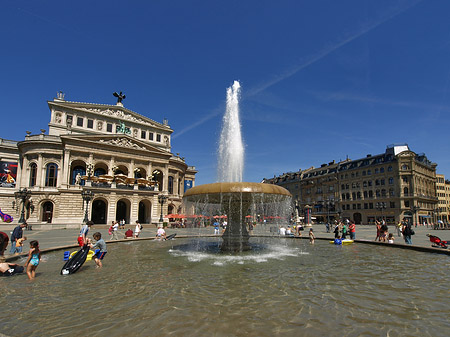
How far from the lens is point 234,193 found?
33.6 feet

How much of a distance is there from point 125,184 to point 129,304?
137 ft

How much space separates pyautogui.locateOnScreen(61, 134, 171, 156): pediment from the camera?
136ft

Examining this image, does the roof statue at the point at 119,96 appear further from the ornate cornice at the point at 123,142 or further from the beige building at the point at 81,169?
the ornate cornice at the point at 123,142

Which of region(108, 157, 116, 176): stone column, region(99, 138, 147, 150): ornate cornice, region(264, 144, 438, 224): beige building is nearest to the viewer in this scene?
region(108, 157, 116, 176): stone column

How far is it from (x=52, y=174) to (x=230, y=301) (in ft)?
157

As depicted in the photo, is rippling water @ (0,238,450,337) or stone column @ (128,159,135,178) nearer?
rippling water @ (0,238,450,337)

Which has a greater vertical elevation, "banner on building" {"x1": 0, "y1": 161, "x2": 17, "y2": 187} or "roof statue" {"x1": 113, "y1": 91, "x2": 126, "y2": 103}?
"roof statue" {"x1": 113, "y1": 91, "x2": 126, "y2": 103}

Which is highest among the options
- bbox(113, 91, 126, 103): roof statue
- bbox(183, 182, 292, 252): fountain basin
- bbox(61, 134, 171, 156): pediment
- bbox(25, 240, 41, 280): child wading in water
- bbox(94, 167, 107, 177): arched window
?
bbox(113, 91, 126, 103): roof statue

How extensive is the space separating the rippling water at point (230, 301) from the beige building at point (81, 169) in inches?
1363

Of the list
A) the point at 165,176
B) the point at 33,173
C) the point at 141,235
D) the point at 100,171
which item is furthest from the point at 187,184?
the point at 141,235

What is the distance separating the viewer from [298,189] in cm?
7919

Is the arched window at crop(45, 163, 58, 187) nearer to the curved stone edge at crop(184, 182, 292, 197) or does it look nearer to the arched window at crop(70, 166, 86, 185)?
the arched window at crop(70, 166, 86, 185)

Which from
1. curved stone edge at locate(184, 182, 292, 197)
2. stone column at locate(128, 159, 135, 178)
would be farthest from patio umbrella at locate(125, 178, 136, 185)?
curved stone edge at locate(184, 182, 292, 197)

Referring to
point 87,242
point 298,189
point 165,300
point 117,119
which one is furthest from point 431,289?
point 298,189
